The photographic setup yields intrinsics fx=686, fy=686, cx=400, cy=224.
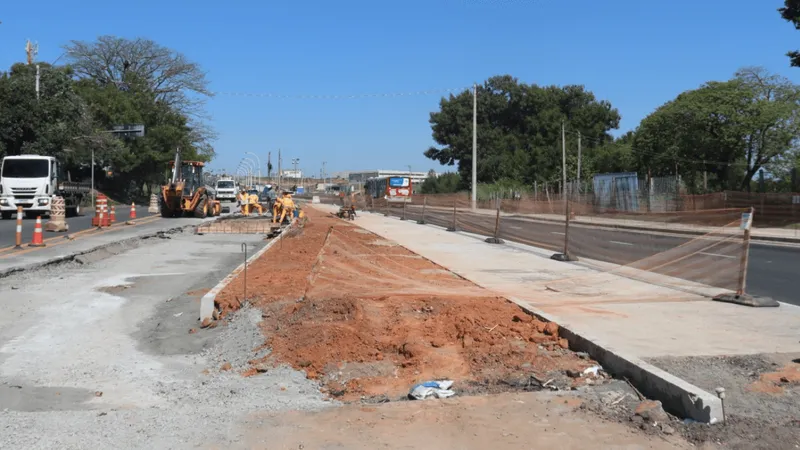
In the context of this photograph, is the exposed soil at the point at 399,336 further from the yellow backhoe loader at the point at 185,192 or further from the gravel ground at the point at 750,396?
the yellow backhoe loader at the point at 185,192

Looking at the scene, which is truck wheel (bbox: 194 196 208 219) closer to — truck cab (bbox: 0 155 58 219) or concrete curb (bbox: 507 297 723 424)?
truck cab (bbox: 0 155 58 219)

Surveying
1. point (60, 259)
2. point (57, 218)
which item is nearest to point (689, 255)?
point (60, 259)

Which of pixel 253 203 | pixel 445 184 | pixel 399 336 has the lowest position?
pixel 399 336

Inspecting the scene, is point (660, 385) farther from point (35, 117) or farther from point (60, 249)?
point (35, 117)

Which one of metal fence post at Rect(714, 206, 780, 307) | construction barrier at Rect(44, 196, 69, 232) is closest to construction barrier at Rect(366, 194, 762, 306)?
metal fence post at Rect(714, 206, 780, 307)

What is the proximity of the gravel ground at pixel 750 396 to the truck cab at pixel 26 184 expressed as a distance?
30.8 m

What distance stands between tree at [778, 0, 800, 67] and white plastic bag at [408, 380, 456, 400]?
91.9 feet

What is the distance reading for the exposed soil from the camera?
641cm

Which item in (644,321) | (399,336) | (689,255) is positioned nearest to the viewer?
(399,336)

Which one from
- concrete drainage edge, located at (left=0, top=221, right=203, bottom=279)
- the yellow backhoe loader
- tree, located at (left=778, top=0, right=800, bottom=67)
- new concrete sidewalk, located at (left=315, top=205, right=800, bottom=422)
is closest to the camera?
new concrete sidewalk, located at (left=315, top=205, right=800, bottom=422)

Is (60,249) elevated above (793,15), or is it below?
below

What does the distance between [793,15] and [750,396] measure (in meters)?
27.5

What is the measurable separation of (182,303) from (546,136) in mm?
67749

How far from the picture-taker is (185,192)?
35.2m
